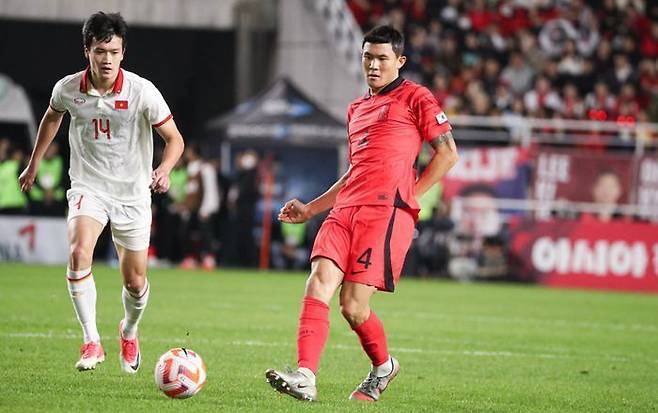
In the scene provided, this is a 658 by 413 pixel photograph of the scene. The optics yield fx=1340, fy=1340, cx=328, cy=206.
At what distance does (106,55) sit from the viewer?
8219 mm

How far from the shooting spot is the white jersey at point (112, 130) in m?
8.41

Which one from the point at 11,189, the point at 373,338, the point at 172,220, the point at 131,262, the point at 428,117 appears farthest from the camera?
the point at 172,220

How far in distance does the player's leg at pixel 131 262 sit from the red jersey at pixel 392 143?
59.7 inches

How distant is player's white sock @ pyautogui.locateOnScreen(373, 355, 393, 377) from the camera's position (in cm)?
794

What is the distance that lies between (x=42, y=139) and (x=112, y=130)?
54 centimetres

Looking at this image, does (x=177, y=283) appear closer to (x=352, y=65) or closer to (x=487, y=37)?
(x=352, y=65)

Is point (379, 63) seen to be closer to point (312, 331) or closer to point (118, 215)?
point (312, 331)

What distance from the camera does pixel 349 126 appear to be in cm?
804

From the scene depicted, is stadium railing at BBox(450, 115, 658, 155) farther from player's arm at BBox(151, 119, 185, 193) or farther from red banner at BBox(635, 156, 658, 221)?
player's arm at BBox(151, 119, 185, 193)

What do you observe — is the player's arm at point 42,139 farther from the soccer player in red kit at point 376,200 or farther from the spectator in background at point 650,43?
the spectator in background at point 650,43

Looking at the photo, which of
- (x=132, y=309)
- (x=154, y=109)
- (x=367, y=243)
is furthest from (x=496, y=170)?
(x=367, y=243)

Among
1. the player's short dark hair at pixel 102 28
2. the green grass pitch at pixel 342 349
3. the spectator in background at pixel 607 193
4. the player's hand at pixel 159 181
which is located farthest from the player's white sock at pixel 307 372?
the spectator in background at pixel 607 193

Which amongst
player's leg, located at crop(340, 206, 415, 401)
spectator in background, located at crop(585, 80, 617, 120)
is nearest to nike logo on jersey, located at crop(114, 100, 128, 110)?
player's leg, located at crop(340, 206, 415, 401)

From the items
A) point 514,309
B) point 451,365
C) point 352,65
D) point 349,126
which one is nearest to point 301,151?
point 352,65
